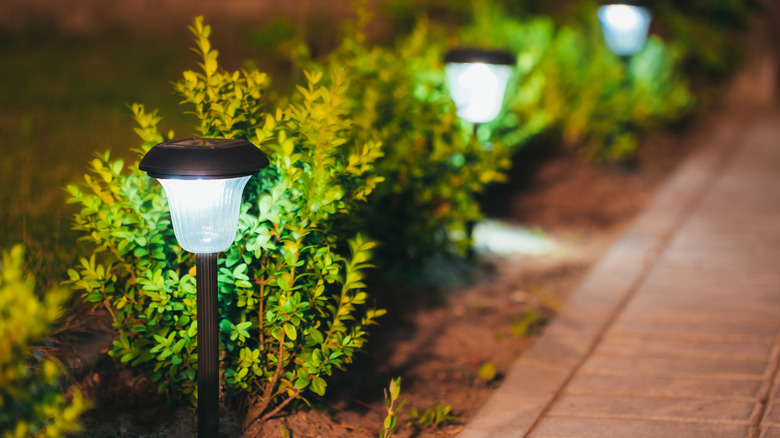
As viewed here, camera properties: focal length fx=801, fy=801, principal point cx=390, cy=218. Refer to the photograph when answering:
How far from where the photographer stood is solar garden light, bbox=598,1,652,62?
7961mm

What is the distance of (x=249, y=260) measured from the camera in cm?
303

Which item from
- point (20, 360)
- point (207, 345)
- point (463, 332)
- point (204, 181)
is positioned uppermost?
point (204, 181)

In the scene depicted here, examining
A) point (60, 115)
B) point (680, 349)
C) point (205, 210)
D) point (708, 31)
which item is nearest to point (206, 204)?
point (205, 210)

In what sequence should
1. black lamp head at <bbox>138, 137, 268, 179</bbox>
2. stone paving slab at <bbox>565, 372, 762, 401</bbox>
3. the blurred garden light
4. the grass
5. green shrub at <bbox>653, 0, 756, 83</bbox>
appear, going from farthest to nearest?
green shrub at <bbox>653, 0, 756, 83</bbox>, the blurred garden light, the grass, stone paving slab at <bbox>565, 372, 762, 401</bbox>, black lamp head at <bbox>138, 137, 268, 179</bbox>

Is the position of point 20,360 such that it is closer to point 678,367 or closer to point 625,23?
point 678,367

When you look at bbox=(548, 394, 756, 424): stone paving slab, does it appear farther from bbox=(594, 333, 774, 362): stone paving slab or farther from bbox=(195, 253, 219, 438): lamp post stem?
bbox=(195, 253, 219, 438): lamp post stem

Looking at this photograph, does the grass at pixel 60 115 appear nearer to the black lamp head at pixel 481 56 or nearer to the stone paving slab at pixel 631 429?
the black lamp head at pixel 481 56

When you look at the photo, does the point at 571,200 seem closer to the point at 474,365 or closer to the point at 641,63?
the point at 641,63

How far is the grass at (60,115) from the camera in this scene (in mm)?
4371

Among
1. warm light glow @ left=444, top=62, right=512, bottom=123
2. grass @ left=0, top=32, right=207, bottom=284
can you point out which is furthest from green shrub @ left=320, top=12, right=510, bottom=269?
grass @ left=0, top=32, right=207, bottom=284

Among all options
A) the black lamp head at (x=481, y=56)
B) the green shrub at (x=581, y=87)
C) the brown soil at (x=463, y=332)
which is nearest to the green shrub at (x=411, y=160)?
the black lamp head at (x=481, y=56)

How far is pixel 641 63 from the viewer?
29.7 feet

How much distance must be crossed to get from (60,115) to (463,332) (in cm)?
494

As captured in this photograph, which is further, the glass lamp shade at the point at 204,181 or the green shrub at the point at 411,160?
the green shrub at the point at 411,160
